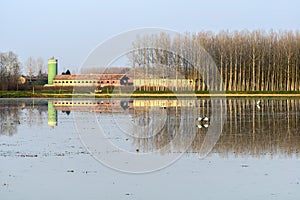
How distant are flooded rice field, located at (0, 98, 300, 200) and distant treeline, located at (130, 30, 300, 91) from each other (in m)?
52.9

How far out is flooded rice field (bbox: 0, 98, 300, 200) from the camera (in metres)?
9.70

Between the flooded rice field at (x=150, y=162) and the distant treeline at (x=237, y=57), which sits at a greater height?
the distant treeline at (x=237, y=57)

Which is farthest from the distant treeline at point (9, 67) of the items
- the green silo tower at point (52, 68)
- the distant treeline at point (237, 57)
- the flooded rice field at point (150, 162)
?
the flooded rice field at point (150, 162)

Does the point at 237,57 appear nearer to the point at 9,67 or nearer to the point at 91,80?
the point at 91,80

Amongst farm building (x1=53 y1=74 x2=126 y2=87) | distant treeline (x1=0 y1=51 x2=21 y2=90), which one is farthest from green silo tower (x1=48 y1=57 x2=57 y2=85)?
distant treeline (x1=0 y1=51 x2=21 y2=90)

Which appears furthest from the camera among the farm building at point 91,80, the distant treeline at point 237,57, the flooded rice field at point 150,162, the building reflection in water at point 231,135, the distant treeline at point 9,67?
the distant treeline at point 9,67

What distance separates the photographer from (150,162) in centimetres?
1319

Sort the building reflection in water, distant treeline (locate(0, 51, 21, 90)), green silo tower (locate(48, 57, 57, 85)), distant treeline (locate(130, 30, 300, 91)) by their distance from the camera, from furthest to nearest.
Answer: green silo tower (locate(48, 57, 57, 85))
distant treeline (locate(0, 51, 21, 90))
distant treeline (locate(130, 30, 300, 91))
the building reflection in water

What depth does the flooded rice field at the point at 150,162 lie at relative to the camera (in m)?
9.70

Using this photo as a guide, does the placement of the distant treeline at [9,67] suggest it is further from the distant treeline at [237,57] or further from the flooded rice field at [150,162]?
the flooded rice field at [150,162]

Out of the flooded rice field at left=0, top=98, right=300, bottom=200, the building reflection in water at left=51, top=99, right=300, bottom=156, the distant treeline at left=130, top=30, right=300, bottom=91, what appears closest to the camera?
the flooded rice field at left=0, top=98, right=300, bottom=200

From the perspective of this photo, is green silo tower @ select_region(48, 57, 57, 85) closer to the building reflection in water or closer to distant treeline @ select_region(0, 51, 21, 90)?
distant treeline @ select_region(0, 51, 21, 90)

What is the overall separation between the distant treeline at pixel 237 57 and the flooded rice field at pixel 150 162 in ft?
174

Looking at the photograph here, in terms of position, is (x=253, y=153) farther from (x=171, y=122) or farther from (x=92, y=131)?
(x=171, y=122)
